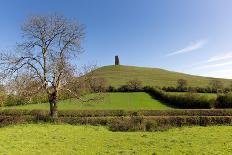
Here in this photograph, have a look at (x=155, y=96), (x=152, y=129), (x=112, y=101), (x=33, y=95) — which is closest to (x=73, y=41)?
(x=33, y=95)

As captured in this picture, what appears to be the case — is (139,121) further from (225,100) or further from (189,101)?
(189,101)

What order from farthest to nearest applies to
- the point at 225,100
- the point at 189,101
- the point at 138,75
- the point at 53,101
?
the point at 138,75
the point at 189,101
the point at 225,100
the point at 53,101

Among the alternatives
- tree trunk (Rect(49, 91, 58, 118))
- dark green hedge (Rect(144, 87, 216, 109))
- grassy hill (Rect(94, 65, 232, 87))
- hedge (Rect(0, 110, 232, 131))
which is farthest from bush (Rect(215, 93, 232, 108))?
grassy hill (Rect(94, 65, 232, 87))

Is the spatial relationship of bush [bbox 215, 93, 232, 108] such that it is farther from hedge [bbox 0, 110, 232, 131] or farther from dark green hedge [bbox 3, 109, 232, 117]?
hedge [bbox 0, 110, 232, 131]

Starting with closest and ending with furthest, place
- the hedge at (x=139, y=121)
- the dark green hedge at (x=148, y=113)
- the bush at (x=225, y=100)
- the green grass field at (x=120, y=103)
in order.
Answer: the hedge at (x=139, y=121) → the dark green hedge at (x=148, y=113) → the bush at (x=225, y=100) → the green grass field at (x=120, y=103)

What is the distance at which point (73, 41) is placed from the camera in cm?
4012

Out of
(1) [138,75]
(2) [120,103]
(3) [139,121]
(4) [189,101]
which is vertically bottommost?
(3) [139,121]

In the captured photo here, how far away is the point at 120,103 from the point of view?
6581 cm

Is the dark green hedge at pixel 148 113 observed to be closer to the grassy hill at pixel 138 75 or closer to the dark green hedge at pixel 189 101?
the dark green hedge at pixel 189 101

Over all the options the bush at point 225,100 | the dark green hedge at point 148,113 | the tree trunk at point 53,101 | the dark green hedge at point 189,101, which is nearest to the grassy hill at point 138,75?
the dark green hedge at point 189,101

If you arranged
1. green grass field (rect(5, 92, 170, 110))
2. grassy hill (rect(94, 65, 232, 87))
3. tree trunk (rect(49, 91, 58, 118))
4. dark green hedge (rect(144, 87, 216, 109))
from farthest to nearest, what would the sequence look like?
grassy hill (rect(94, 65, 232, 87))
green grass field (rect(5, 92, 170, 110))
dark green hedge (rect(144, 87, 216, 109))
tree trunk (rect(49, 91, 58, 118))

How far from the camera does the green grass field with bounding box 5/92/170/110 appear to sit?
61.0 m

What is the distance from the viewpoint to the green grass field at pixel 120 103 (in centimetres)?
6097

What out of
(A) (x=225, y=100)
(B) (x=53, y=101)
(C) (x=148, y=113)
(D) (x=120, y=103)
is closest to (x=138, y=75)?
(D) (x=120, y=103)
